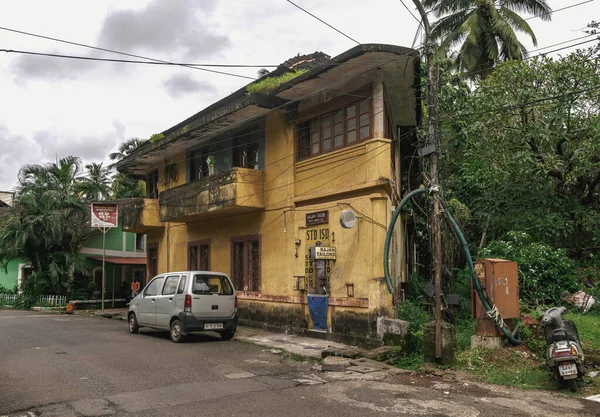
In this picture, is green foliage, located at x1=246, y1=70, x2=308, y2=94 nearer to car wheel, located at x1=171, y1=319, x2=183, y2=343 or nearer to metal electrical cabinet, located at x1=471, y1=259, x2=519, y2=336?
car wheel, located at x1=171, y1=319, x2=183, y2=343

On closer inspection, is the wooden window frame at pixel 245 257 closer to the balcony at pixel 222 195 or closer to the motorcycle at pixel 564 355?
the balcony at pixel 222 195

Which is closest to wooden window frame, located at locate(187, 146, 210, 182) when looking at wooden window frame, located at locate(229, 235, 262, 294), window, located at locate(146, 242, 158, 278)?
wooden window frame, located at locate(229, 235, 262, 294)

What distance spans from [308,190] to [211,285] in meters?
3.63

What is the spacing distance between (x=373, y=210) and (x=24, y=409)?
801cm

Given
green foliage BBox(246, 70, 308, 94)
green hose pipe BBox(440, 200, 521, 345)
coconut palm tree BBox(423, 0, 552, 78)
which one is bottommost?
green hose pipe BBox(440, 200, 521, 345)

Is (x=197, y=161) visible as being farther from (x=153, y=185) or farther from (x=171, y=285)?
(x=171, y=285)

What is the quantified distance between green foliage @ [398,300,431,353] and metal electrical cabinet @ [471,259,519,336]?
3.69ft

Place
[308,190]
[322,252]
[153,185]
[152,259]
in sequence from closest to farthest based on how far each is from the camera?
[322,252]
[308,190]
[152,259]
[153,185]

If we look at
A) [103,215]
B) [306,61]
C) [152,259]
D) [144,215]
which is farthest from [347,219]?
[103,215]

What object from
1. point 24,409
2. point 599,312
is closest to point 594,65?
point 599,312

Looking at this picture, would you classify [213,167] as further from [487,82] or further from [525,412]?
[525,412]

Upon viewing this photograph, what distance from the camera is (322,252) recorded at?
12930 millimetres

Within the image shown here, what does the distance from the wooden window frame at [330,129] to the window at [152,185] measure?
1026 centimetres

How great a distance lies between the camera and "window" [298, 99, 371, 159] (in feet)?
42.5
